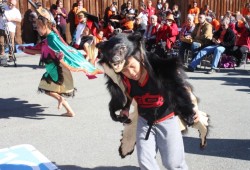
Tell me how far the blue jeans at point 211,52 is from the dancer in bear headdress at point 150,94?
258 inches

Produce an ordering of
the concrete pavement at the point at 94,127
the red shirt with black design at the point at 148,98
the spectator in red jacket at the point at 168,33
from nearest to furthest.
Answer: the red shirt with black design at the point at 148,98
the concrete pavement at the point at 94,127
the spectator in red jacket at the point at 168,33

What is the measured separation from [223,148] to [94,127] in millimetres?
1892

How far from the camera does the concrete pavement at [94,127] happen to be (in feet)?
15.2

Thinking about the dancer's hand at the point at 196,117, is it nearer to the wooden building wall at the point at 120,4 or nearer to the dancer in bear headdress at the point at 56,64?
the dancer in bear headdress at the point at 56,64

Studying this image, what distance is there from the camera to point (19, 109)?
6.63 metres

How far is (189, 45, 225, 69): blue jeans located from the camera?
9852 millimetres

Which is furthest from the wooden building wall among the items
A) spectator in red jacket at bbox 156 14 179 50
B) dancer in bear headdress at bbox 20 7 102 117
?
dancer in bear headdress at bbox 20 7 102 117

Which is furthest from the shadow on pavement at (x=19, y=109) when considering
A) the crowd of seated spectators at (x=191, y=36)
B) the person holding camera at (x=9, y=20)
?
the person holding camera at (x=9, y=20)

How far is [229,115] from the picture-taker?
636cm

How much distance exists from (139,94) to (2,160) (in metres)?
1.97

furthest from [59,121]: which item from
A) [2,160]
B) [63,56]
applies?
[2,160]

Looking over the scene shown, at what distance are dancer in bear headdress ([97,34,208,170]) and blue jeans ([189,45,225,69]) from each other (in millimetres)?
6547

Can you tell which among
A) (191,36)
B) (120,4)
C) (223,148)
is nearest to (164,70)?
(223,148)

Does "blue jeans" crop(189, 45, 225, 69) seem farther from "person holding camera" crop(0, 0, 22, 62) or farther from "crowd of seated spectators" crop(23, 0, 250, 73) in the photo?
"person holding camera" crop(0, 0, 22, 62)
